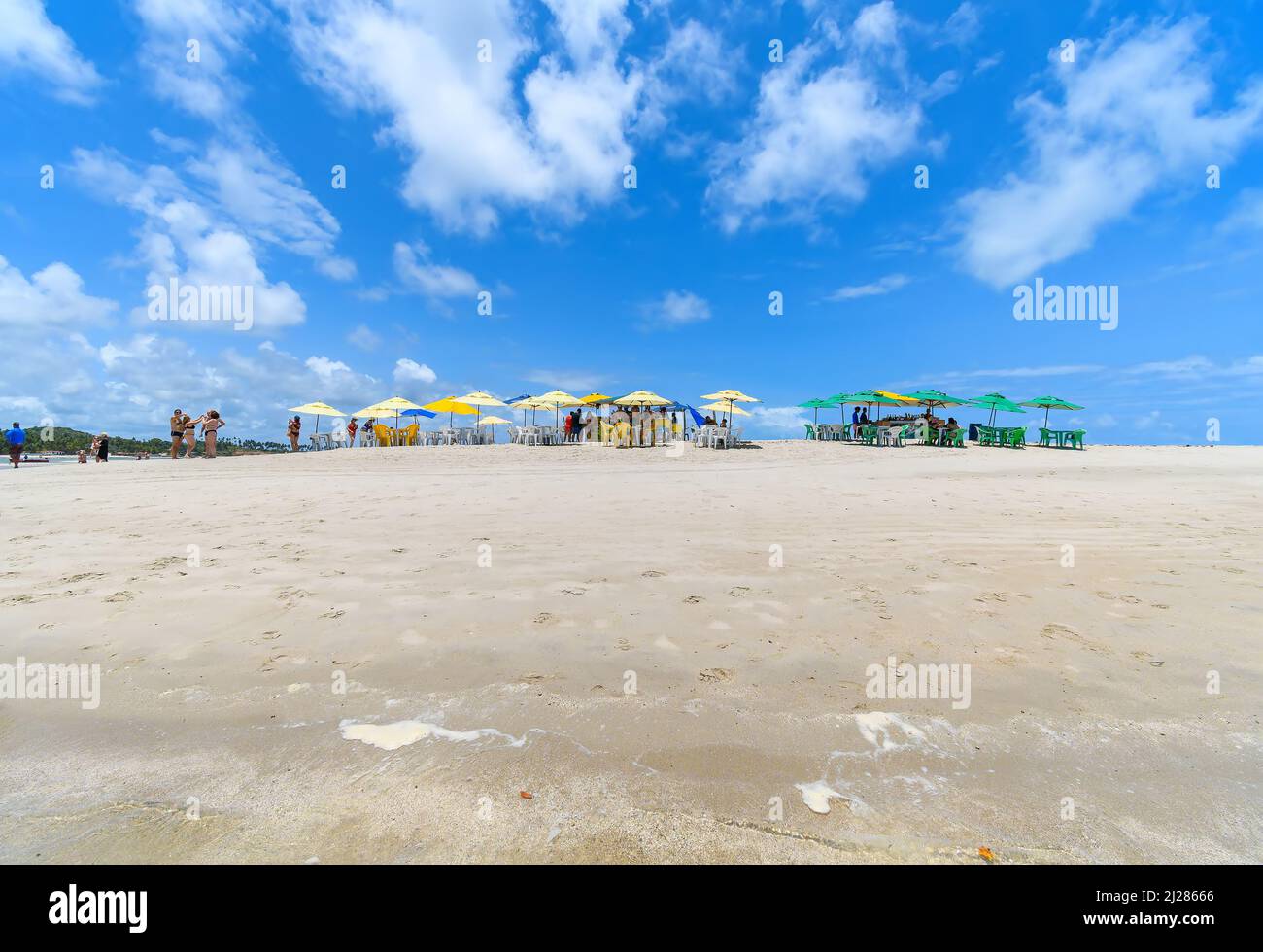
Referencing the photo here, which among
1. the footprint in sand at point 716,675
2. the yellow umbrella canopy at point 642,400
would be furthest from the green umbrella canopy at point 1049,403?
the footprint in sand at point 716,675

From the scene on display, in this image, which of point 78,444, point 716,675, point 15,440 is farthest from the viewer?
point 78,444

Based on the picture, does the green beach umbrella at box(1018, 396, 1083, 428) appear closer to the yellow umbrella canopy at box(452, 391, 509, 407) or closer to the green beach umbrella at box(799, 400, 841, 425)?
the green beach umbrella at box(799, 400, 841, 425)

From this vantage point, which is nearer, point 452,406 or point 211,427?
point 211,427

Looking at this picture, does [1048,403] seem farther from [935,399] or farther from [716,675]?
[716,675]

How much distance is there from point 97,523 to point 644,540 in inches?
310

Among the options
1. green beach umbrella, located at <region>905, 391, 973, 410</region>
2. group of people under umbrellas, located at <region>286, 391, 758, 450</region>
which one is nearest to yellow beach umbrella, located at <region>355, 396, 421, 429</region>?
group of people under umbrellas, located at <region>286, 391, 758, 450</region>

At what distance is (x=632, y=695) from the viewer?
3004 mm

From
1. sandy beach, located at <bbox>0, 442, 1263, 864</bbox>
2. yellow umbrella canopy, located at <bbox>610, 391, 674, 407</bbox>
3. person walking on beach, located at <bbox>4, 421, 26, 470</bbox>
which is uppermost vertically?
yellow umbrella canopy, located at <bbox>610, 391, 674, 407</bbox>

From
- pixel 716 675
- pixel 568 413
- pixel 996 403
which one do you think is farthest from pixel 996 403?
pixel 716 675

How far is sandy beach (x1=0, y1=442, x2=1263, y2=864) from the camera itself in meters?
1.99
